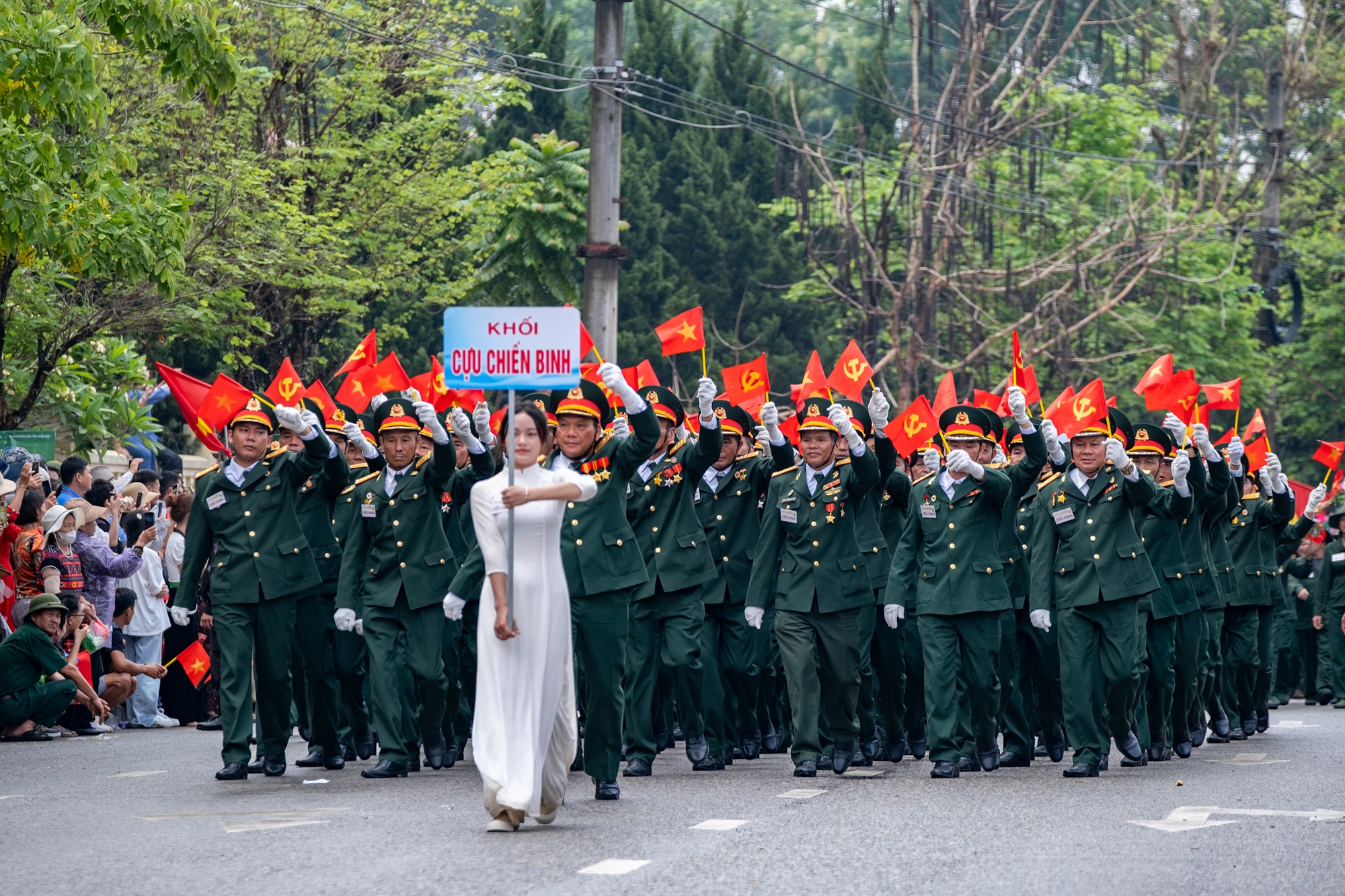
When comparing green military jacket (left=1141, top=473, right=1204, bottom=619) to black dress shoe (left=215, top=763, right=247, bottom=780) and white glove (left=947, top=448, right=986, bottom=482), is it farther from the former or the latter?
black dress shoe (left=215, top=763, right=247, bottom=780)

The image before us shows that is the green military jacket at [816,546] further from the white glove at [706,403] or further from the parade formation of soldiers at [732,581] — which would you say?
the white glove at [706,403]

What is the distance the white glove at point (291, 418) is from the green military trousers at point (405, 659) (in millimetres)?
1120

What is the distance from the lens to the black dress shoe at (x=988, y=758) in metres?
11.7

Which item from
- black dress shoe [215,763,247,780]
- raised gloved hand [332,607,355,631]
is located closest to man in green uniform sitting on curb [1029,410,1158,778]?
raised gloved hand [332,607,355,631]

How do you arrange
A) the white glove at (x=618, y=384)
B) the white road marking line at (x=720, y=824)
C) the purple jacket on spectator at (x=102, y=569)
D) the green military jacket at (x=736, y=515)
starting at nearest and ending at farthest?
the white road marking line at (x=720, y=824) < the white glove at (x=618, y=384) < the green military jacket at (x=736, y=515) < the purple jacket on spectator at (x=102, y=569)

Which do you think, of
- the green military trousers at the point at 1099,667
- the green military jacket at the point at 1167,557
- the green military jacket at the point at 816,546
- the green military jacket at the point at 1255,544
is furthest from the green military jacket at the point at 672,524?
the green military jacket at the point at 1255,544

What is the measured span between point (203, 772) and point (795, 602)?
3524 millimetres

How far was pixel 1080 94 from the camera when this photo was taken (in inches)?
1425

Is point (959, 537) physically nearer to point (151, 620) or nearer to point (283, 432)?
point (283, 432)

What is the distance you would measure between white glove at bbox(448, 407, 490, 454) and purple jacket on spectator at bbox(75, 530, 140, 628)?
4.73 metres

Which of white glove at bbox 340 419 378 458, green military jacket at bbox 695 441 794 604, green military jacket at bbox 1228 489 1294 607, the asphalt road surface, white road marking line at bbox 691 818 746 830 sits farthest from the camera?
green military jacket at bbox 1228 489 1294 607

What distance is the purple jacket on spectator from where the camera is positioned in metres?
14.7

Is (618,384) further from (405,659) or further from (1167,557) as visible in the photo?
(1167,557)

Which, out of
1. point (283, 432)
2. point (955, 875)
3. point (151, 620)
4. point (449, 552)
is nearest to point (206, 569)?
point (151, 620)
